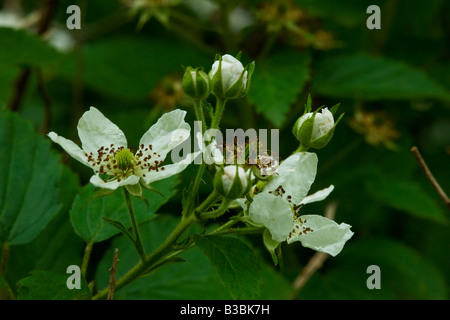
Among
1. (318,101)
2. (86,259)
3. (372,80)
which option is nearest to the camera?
(86,259)

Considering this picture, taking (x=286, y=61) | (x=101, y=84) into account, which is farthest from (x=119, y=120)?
(x=286, y=61)

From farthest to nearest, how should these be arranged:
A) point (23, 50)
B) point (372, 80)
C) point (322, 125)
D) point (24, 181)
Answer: point (372, 80) → point (23, 50) → point (24, 181) → point (322, 125)

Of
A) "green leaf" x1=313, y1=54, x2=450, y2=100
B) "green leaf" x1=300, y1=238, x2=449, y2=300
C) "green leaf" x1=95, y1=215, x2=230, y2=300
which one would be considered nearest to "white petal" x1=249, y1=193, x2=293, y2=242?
"green leaf" x1=95, y1=215, x2=230, y2=300

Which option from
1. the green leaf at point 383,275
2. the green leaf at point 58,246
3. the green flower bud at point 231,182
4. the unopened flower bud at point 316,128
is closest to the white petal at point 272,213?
the green flower bud at point 231,182

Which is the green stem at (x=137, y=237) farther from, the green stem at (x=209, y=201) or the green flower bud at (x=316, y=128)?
the green flower bud at (x=316, y=128)

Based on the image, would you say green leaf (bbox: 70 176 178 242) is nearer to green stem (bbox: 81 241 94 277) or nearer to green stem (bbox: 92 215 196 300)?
green stem (bbox: 81 241 94 277)

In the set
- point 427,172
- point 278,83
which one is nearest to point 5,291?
point 427,172

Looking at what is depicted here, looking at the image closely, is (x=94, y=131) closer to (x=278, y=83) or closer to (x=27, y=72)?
(x=278, y=83)

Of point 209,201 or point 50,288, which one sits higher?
point 209,201
